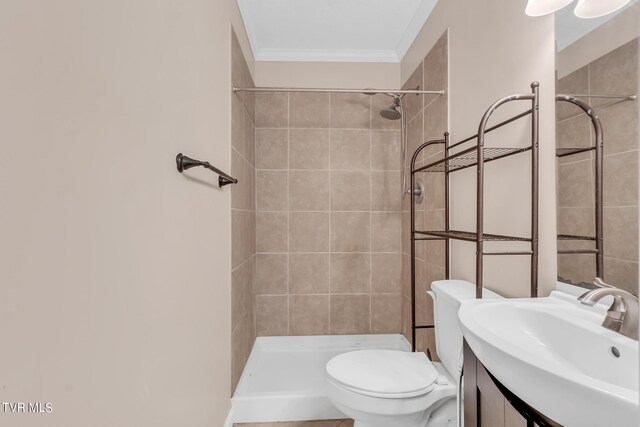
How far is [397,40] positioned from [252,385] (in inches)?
95.0

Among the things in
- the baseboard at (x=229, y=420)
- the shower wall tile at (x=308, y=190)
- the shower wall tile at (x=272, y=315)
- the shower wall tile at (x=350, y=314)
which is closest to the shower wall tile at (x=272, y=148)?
the shower wall tile at (x=308, y=190)

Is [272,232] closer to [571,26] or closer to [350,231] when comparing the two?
[350,231]

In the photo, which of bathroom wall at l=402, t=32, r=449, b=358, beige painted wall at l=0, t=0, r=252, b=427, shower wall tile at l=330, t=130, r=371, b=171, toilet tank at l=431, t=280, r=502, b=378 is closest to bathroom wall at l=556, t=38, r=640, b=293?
toilet tank at l=431, t=280, r=502, b=378

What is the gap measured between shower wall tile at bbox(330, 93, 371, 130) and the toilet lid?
5.16ft

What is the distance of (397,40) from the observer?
2.16 meters

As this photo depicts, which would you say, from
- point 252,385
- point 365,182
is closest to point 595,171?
point 365,182

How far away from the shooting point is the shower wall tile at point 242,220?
1.61m

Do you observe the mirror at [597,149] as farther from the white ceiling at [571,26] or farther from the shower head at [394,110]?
the shower head at [394,110]

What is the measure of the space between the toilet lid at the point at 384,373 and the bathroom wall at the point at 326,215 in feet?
2.98

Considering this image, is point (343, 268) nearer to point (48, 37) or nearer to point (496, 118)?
point (496, 118)

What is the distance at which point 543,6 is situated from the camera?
38.7 inches

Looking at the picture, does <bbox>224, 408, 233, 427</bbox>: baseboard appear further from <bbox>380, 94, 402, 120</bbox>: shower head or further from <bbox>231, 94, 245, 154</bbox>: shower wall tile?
<bbox>380, 94, 402, 120</bbox>: shower head

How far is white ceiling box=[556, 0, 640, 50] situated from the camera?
33.9 inches

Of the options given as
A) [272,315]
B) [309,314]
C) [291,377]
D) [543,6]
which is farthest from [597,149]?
[272,315]
